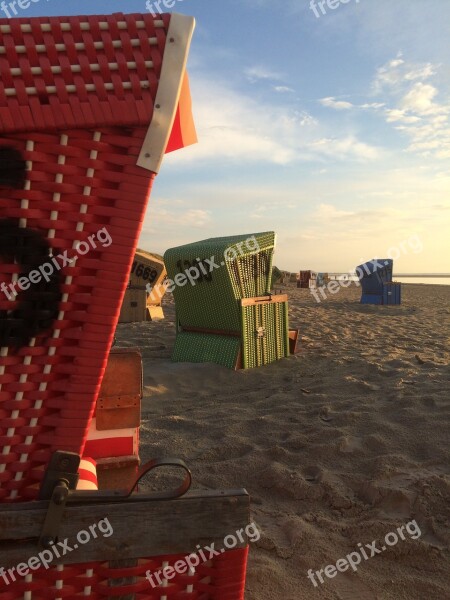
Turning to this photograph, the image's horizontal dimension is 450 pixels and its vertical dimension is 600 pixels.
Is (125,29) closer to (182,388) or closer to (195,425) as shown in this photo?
(195,425)

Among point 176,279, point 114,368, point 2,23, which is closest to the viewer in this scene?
point 2,23

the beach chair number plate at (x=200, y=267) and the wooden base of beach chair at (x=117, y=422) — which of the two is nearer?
the wooden base of beach chair at (x=117, y=422)

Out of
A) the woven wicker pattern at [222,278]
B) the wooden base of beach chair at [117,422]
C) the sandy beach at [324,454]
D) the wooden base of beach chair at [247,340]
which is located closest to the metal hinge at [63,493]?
the wooden base of beach chair at [117,422]

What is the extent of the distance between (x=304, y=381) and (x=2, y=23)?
541 cm

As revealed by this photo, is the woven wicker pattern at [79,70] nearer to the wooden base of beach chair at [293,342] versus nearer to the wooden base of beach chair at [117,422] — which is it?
the wooden base of beach chair at [117,422]

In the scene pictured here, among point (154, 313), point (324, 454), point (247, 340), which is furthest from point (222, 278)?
point (154, 313)

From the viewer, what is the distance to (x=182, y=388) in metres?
6.11

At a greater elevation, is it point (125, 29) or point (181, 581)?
point (125, 29)

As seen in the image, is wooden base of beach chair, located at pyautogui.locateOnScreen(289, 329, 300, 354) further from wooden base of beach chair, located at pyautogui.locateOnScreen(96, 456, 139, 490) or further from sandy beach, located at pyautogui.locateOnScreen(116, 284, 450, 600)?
wooden base of beach chair, located at pyautogui.locateOnScreen(96, 456, 139, 490)

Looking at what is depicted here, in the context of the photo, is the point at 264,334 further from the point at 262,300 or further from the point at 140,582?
the point at 140,582

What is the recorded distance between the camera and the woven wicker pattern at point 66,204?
4.27 feet

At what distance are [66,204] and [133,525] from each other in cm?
92

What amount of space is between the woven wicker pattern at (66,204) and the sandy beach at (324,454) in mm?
1467

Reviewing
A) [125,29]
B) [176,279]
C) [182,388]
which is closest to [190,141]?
[125,29]
